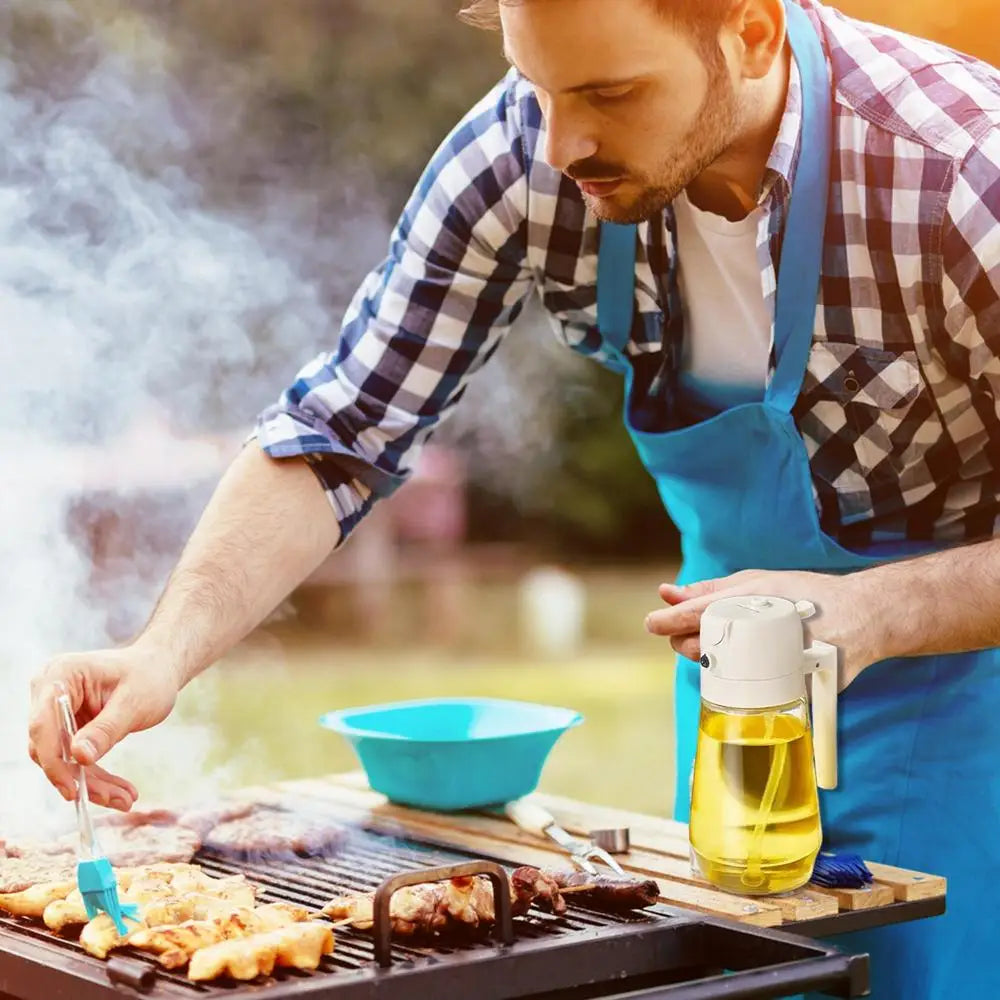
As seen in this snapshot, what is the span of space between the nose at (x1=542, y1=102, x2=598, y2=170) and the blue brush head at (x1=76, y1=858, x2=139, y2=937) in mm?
939

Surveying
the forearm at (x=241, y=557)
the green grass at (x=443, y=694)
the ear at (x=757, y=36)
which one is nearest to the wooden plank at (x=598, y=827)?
the forearm at (x=241, y=557)

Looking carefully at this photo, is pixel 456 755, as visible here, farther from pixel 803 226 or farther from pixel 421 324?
pixel 803 226

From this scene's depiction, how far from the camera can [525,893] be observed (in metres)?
1.74

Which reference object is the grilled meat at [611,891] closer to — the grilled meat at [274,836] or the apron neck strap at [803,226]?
the grilled meat at [274,836]

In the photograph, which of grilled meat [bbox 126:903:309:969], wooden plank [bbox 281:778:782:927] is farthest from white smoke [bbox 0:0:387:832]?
grilled meat [bbox 126:903:309:969]

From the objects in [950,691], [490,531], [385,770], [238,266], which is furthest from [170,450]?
[950,691]

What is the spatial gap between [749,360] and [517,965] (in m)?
0.94

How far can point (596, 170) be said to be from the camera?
1902 millimetres

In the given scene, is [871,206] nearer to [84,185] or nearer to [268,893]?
[268,893]

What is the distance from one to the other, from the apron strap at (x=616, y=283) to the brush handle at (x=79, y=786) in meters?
0.90

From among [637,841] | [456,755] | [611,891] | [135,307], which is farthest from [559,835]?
[135,307]

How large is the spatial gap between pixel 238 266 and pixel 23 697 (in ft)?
17.5

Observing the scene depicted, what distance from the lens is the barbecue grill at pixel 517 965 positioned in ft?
4.78

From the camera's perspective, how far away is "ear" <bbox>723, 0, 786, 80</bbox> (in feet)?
6.31
